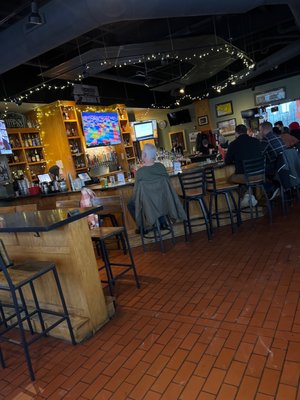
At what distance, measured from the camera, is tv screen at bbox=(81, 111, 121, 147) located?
758cm

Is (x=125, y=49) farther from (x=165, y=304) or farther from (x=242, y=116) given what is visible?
(x=242, y=116)

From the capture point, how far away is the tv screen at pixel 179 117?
11.8m

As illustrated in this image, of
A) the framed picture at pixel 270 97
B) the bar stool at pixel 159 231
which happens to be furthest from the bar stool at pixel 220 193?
the framed picture at pixel 270 97

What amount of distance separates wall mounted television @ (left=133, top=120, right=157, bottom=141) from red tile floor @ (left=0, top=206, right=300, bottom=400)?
662cm

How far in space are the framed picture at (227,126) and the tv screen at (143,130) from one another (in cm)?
273

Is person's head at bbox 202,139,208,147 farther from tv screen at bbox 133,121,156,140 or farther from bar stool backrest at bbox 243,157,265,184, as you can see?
bar stool backrest at bbox 243,157,265,184

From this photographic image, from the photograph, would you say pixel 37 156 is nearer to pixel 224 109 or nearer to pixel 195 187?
pixel 195 187

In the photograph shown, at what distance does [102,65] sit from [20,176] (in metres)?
3.11

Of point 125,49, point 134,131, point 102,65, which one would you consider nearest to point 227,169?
point 125,49

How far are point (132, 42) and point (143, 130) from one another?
13.2 ft

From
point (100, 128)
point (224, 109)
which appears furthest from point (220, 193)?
point (224, 109)

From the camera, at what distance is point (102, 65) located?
18.1ft

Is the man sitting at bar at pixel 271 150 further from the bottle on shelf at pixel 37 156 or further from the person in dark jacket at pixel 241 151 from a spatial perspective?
the bottle on shelf at pixel 37 156

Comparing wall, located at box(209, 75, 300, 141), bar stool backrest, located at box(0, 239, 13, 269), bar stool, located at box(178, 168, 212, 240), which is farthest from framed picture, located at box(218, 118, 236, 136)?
bar stool backrest, located at box(0, 239, 13, 269)
